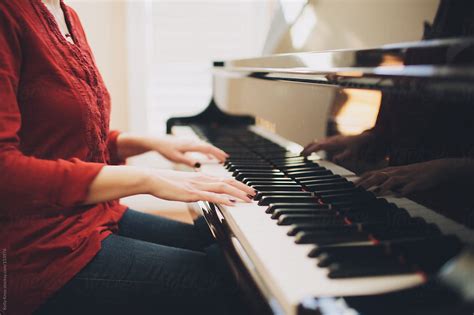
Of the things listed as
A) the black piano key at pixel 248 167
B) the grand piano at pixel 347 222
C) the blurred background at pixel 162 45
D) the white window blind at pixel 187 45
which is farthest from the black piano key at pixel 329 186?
the white window blind at pixel 187 45

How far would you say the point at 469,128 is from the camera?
68 cm

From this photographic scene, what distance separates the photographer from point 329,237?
2.34 ft

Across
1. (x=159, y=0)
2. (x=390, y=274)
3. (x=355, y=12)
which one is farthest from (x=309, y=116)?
(x=159, y=0)

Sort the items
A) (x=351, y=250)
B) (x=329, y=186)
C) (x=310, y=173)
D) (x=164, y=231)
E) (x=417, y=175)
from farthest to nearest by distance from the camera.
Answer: (x=164, y=231)
(x=310, y=173)
(x=329, y=186)
(x=417, y=175)
(x=351, y=250)

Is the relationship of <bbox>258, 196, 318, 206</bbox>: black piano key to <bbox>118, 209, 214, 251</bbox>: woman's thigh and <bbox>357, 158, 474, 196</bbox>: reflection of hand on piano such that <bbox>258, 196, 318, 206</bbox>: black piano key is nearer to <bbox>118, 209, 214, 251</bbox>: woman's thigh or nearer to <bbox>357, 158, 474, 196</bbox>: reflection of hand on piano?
<bbox>357, 158, 474, 196</bbox>: reflection of hand on piano

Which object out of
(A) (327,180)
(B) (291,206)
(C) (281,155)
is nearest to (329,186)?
(A) (327,180)

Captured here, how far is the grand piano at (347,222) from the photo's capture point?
56 cm

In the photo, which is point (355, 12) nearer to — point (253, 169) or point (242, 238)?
point (253, 169)

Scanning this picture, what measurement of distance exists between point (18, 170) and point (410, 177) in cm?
71

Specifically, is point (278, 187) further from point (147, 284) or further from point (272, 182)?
point (147, 284)

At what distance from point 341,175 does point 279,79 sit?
0.49 metres

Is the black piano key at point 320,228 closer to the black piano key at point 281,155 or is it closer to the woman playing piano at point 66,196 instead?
the woman playing piano at point 66,196

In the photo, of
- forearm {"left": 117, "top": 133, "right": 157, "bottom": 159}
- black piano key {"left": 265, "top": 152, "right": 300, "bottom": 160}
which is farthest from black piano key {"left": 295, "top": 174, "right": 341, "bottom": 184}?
forearm {"left": 117, "top": 133, "right": 157, "bottom": 159}

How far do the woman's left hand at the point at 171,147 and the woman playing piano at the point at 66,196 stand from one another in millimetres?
401
